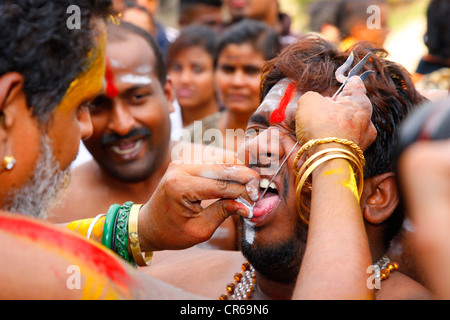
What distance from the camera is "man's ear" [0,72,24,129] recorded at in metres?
2.07

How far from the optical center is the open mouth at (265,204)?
8.61ft

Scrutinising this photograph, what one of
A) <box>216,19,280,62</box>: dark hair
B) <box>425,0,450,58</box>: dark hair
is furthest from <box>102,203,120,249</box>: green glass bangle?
<box>425,0,450,58</box>: dark hair

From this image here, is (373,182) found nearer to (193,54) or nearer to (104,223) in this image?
(104,223)

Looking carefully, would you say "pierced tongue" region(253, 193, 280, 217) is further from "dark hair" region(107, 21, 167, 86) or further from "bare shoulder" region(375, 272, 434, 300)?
"dark hair" region(107, 21, 167, 86)

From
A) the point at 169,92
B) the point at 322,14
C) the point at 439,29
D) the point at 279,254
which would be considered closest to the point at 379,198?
the point at 279,254

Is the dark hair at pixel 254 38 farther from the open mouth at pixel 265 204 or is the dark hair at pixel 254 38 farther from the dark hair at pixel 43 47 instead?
the dark hair at pixel 43 47

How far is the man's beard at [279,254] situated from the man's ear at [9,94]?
1170mm

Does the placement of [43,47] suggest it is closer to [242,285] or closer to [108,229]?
[108,229]

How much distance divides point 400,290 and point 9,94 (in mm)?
1792

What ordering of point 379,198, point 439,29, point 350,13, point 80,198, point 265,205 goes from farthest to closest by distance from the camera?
point 350,13, point 439,29, point 80,198, point 379,198, point 265,205

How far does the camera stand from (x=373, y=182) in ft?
9.00

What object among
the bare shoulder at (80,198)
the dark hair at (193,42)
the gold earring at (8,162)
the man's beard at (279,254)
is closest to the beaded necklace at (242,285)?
the man's beard at (279,254)

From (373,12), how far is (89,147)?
190 inches

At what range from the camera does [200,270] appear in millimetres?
3160
